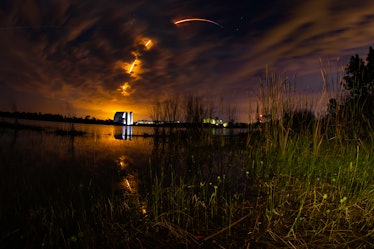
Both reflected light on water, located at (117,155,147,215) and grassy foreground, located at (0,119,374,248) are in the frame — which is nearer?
grassy foreground, located at (0,119,374,248)

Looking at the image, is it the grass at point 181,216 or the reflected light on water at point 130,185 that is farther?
the reflected light on water at point 130,185

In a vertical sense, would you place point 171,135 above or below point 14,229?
above

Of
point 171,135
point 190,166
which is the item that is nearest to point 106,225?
point 190,166

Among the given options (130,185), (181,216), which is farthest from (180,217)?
(130,185)

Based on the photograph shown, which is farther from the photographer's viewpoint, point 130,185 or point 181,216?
point 130,185

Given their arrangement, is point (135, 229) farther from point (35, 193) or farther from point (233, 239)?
point (35, 193)

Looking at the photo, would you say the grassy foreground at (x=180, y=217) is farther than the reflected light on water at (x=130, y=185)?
No

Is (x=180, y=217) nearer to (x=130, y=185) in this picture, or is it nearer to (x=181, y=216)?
(x=181, y=216)

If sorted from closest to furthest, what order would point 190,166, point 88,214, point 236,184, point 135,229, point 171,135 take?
point 135,229, point 88,214, point 236,184, point 190,166, point 171,135

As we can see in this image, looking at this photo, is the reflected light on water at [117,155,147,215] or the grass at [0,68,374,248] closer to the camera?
the grass at [0,68,374,248]

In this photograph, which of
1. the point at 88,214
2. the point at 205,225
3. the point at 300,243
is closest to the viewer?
the point at 300,243

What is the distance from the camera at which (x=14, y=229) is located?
211 cm

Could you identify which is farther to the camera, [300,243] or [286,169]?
[286,169]

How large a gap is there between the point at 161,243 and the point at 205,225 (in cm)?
49
